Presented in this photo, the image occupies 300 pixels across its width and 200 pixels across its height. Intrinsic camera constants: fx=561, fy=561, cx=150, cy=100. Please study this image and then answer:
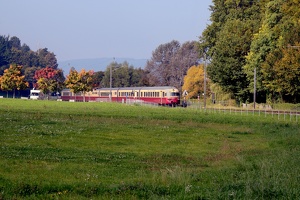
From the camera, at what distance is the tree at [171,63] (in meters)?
141

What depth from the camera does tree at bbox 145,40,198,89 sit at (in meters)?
141

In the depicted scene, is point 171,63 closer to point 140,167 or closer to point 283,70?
point 283,70

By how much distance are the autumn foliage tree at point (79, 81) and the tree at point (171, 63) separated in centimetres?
2322

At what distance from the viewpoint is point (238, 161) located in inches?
737

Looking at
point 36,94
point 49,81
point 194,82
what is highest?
point 49,81

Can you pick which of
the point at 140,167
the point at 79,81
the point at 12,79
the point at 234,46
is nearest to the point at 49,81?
the point at 12,79

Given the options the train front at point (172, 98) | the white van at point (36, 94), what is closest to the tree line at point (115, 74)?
the white van at point (36, 94)

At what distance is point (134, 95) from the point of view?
352 feet

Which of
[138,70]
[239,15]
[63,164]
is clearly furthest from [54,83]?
[63,164]

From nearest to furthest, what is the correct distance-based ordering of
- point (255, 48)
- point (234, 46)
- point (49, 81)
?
point (255, 48) < point (234, 46) < point (49, 81)

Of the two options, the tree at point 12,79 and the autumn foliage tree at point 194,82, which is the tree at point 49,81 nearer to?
the tree at point 12,79

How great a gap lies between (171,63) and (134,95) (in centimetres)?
3854

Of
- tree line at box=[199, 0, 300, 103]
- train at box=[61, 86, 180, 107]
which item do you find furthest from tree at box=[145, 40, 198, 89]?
tree line at box=[199, 0, 300, 103]

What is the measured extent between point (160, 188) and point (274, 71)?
175ft
